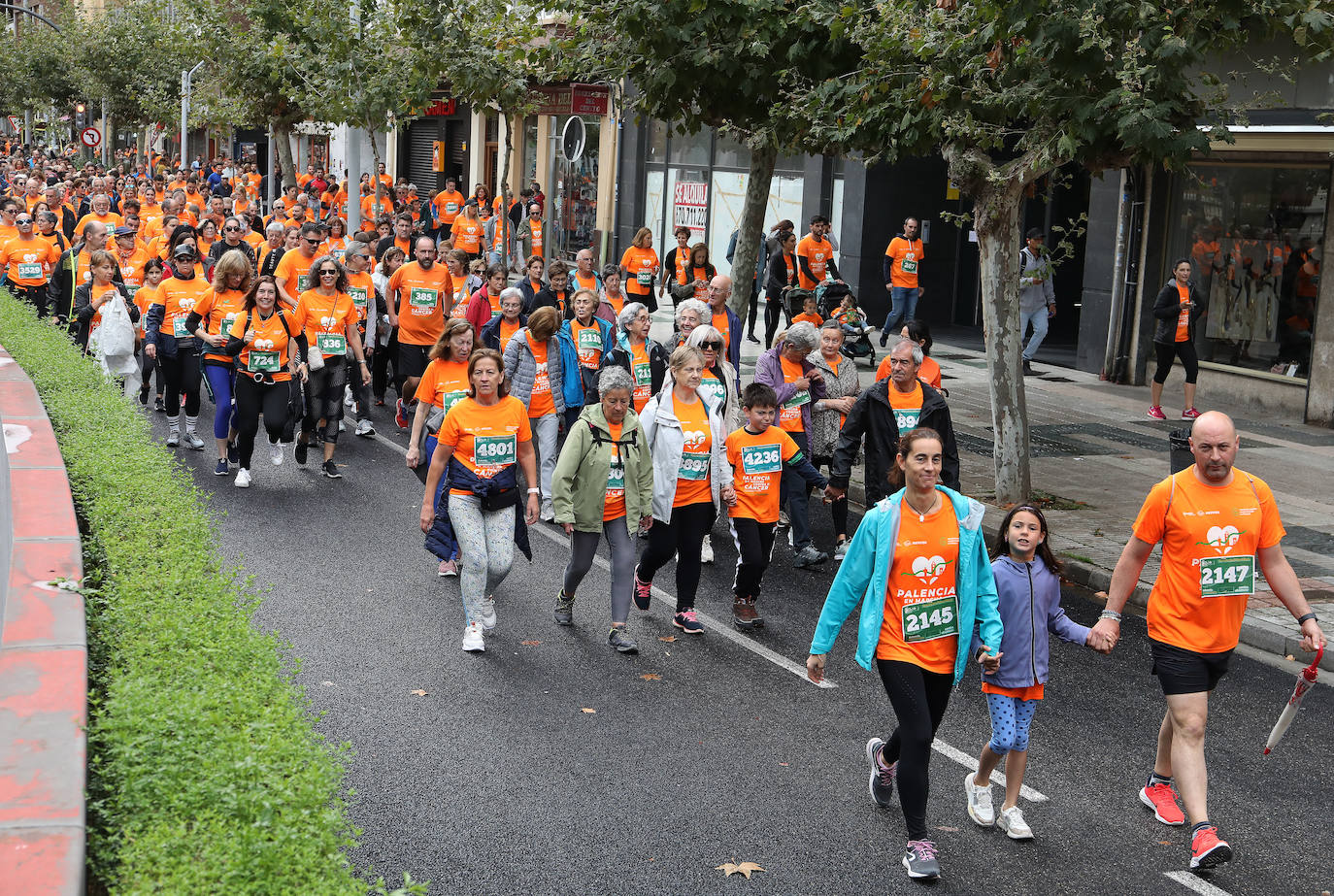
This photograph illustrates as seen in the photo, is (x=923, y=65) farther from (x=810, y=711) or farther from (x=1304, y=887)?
(x=1304, y=887)

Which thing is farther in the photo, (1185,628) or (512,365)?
(512,365)

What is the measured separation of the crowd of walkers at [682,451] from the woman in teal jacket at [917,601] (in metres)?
0.01

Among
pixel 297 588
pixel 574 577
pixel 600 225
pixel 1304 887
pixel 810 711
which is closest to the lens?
pixel 1304 887

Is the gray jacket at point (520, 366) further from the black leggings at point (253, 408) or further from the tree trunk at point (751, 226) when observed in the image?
the tree trunk at point (751, 226)

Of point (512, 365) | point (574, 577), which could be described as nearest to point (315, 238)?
point (512, 365)

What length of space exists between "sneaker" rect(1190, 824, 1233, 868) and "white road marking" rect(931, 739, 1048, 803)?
0.78 m

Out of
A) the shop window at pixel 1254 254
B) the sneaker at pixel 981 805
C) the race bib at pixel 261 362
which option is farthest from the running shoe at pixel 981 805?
the shop window at pixel 1254 254

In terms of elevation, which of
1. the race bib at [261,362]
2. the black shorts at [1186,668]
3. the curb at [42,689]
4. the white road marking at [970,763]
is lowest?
the white road marking at [970,763]

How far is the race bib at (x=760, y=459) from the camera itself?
9.02 metres

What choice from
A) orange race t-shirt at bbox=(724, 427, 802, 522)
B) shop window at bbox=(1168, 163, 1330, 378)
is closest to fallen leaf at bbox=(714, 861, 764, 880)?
orange race t-shirt at bbox=(724, 427, 802, 522)

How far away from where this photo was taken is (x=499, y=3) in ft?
76.9

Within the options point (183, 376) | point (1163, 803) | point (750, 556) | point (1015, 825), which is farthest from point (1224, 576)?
point (183, 376)

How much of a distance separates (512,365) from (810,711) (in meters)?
4.52

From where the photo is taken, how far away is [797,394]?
1057 cm
